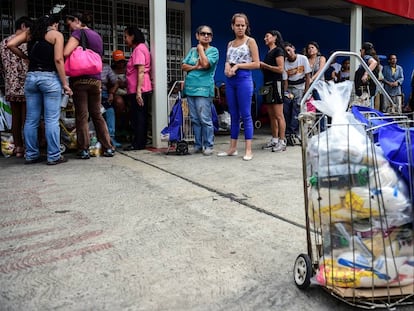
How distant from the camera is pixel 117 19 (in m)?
8.34

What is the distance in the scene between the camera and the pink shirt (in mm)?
6086

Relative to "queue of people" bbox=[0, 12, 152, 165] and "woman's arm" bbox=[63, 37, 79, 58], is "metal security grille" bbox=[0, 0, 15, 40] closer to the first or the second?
"queue of people" bbox=[0, 12, 152, 165]

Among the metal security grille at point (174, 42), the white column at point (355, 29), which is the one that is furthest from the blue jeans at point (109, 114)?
the white column at point (355, 29)

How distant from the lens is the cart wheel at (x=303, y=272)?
2125mm

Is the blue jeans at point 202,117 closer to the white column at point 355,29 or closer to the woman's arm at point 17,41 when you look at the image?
the woman's arm at point 17,41

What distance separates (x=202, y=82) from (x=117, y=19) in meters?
3.44

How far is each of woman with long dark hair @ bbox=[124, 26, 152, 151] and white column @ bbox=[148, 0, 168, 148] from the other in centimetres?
10

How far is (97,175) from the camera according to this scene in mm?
4680

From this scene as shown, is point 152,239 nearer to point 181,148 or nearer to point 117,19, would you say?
point 181,148

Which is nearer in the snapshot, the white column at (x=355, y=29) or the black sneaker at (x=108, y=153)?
the black sneaker at (x=108, y=153)

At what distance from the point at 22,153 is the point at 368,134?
4.99m

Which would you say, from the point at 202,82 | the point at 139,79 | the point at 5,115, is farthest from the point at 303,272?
the point at 5,115

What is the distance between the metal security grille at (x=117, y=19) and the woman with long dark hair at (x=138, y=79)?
5.72 ft

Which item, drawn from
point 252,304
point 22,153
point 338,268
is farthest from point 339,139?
point 22,153
